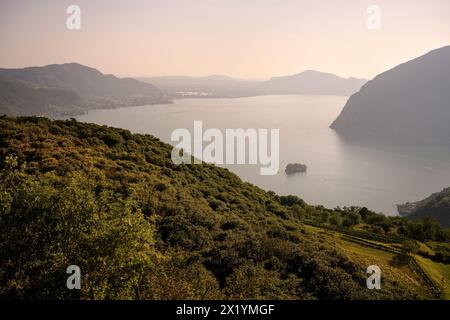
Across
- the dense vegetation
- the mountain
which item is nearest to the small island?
the mountain

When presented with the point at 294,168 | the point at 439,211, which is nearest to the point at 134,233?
the point at 439,211

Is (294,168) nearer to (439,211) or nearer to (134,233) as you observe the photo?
(439,211)

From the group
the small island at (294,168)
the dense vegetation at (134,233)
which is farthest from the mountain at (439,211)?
the dense vegetation at (134,233)

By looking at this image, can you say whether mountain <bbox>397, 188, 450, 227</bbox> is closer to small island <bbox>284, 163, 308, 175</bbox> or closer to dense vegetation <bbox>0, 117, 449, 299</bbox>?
small island <bbox>284, 163, 308, 175</bbox>

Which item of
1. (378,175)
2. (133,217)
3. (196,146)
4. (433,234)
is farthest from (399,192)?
(133,217)
